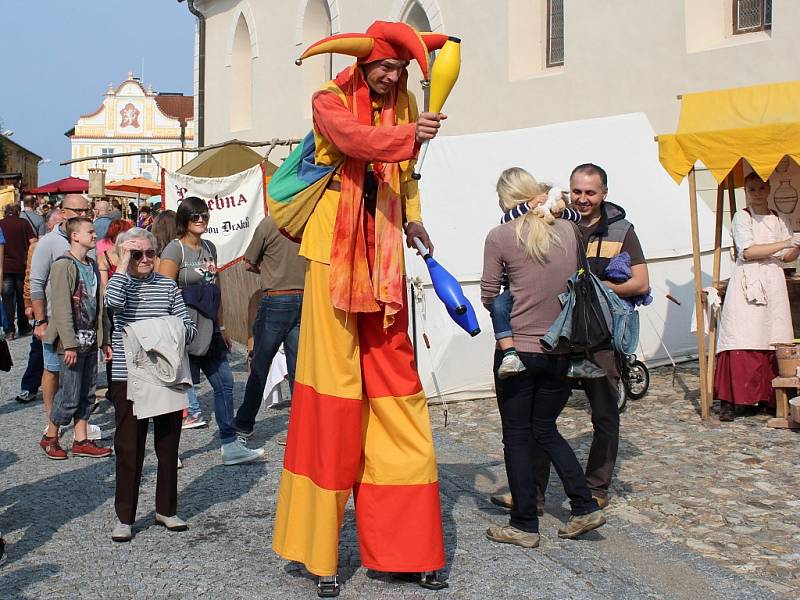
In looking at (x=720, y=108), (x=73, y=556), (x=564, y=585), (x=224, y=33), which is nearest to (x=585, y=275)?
(x=564, y=585)

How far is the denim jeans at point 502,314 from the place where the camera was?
16.0 ft

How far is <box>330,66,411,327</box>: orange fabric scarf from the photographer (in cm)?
426

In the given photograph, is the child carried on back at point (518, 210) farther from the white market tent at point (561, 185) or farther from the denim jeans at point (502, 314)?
the white market tent at point (561, 185)

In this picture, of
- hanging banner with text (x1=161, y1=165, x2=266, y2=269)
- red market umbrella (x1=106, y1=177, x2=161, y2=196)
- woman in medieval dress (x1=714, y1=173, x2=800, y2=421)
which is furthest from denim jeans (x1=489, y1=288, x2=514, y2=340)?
red market umbrella (x1=106, y1=177, x2=161, y2=196)

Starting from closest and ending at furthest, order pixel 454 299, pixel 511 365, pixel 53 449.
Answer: pixel 454 299, pixel 511 365, pixel 53 449

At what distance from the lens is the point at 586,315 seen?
15.9 feet

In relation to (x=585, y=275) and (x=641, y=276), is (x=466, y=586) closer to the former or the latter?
(x=585, y=275)

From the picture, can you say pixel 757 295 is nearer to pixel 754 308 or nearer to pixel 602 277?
pixel 754 308

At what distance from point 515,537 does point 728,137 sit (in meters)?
4.20

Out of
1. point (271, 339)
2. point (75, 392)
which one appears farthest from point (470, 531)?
point (75, 392)

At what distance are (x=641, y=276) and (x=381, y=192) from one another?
82.2 inches

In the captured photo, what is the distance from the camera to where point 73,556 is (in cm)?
488

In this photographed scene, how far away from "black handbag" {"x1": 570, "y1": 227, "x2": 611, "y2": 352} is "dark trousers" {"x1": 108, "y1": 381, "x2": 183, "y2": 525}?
2079 mm

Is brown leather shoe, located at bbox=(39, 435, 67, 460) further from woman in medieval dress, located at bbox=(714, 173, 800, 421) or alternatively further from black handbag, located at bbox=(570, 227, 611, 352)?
woman in medieval dress, located at bbox=(714, 173, 800, 421)
